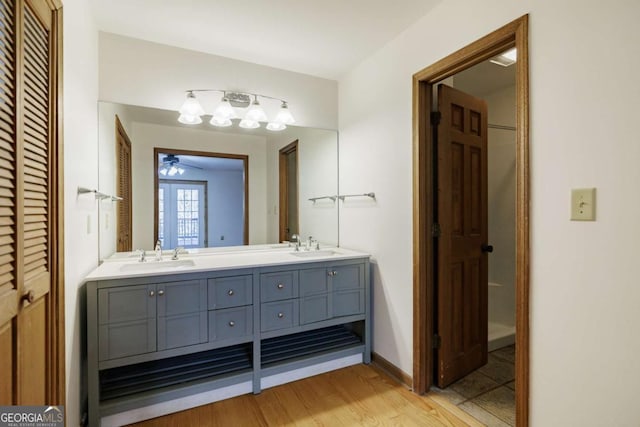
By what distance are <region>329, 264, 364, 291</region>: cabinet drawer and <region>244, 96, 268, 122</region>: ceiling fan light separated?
1.31 meters

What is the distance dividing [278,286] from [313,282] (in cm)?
26

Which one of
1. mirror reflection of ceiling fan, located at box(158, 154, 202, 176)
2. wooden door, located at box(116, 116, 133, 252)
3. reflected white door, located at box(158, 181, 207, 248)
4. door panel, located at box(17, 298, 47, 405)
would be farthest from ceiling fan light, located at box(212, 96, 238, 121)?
door panel, located at box(17, 298, 47, 405)

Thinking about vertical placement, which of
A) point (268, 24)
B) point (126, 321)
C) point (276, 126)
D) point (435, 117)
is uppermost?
point (268, 24)

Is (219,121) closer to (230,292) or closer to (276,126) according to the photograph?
(276,126)

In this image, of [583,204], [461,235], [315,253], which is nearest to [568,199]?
[583,204]

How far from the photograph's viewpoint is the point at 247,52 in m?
2.32

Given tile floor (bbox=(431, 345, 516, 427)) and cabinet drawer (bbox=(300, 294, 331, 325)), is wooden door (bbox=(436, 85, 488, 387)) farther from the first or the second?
cabinet drawer (bbox=(300, 294, 331, 325))

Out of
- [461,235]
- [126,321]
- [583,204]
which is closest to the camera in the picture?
[583,204]

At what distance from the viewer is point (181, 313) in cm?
178

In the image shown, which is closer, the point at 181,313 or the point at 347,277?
the point at 181,313

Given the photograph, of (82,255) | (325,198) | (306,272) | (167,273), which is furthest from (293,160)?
(82,255)

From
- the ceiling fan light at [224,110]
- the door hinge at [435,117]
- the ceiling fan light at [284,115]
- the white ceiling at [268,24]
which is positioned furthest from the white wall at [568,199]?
the ceiling fan light at [224,110]

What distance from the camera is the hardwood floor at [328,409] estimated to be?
1.73 m

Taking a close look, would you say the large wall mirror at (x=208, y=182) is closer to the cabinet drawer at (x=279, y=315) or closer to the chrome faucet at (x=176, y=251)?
the chrome faucet at (x=176, y=251)
